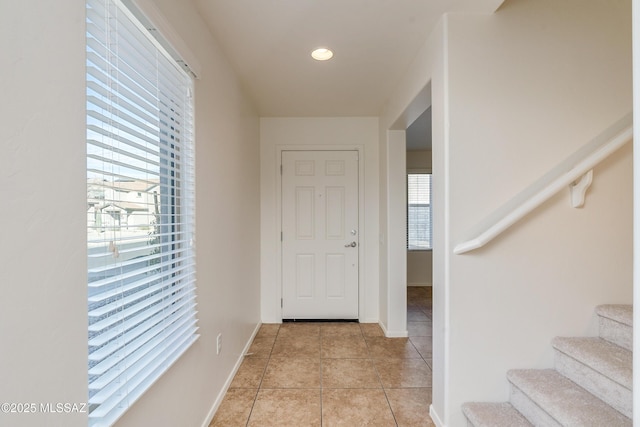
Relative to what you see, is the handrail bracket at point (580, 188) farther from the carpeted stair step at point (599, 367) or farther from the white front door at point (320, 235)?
the white front door at point (320, 235)

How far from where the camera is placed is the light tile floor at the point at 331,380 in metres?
1.90

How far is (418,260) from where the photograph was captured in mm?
5383

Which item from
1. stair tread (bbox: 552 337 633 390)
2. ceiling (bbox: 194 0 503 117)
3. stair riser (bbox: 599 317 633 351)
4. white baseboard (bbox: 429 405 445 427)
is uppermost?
ceiling (bbox: 194 0 503 117)

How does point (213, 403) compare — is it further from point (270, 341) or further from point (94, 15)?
point (94, 15)

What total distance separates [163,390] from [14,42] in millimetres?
1286

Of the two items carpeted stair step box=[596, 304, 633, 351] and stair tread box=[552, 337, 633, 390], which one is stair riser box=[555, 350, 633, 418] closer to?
stair tread box=[552, 337, 633, 390]

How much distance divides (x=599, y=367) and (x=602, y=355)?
0.09 metres

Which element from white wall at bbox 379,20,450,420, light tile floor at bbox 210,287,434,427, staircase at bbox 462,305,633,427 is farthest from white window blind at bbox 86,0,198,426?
staircase at bbox 462,305,633,427

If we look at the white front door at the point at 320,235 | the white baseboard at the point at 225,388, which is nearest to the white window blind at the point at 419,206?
the white front door at the point at 320,235

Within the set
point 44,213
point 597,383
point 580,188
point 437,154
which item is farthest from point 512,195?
point 44,213

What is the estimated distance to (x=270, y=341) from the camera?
3029 millimetres

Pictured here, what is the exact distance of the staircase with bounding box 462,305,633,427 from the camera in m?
1.30

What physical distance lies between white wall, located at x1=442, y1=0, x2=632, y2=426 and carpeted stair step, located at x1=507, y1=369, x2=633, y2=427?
0.25ft

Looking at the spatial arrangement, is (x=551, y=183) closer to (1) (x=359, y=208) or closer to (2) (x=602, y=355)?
(2) (x=602, y=355)
